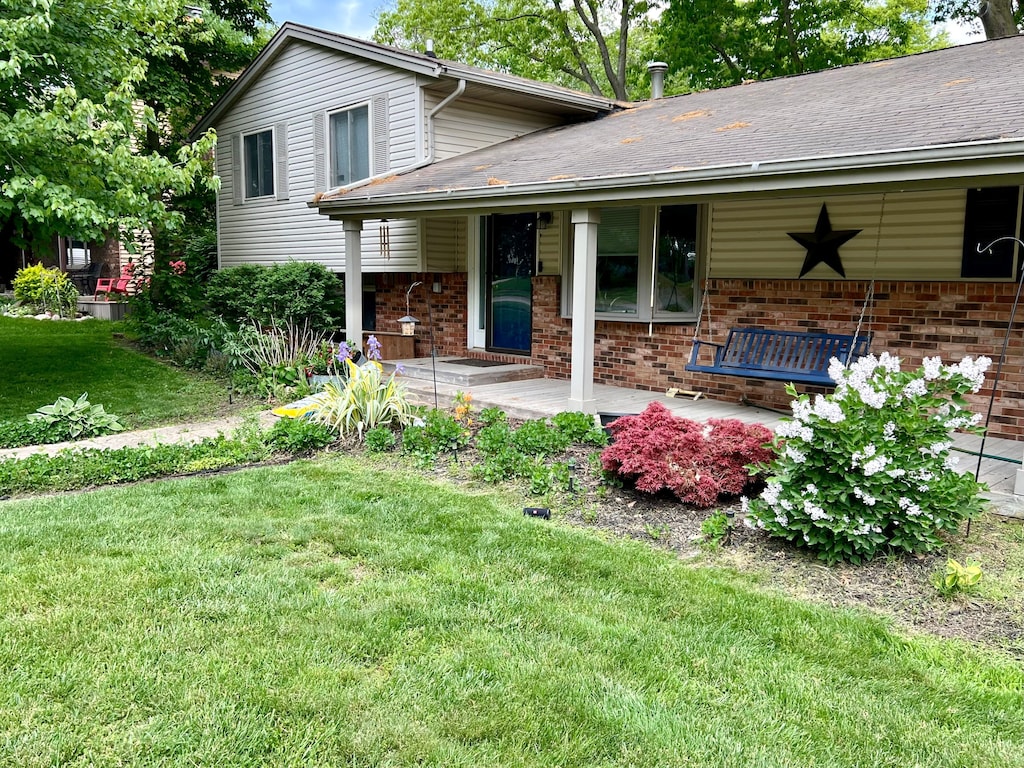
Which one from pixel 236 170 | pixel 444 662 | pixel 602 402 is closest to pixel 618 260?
pixel 602 402

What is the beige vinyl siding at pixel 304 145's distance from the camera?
416 inches

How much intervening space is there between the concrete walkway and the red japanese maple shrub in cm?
358

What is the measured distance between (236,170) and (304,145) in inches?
80.5

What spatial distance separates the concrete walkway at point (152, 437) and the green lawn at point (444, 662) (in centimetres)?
240

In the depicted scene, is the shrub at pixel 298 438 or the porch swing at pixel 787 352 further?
the porch swing at pixel 787 352

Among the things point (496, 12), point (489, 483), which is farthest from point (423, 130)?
point (496, 12)

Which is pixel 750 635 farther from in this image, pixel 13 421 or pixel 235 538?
pixel 13 421

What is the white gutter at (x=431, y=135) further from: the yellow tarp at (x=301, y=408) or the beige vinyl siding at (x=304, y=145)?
the yellow tarp at (x=301, y=408)

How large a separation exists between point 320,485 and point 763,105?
612 centimetres

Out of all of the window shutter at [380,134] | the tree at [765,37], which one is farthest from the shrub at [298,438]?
Result: the tree at [765,37]

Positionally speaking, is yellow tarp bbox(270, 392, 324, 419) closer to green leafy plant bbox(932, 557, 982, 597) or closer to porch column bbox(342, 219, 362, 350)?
porch column bbox(342, 219, 362, 350)

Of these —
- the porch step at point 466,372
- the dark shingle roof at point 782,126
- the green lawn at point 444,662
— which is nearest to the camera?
the green lawn at point 444,662

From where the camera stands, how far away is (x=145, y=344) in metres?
12.6

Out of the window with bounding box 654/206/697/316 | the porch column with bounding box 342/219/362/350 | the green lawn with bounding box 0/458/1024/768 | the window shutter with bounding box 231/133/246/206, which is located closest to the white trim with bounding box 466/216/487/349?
the porch column with bounding box 342/219/362/350
